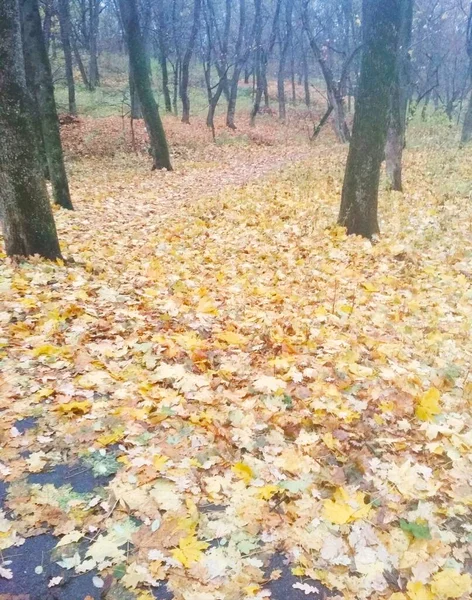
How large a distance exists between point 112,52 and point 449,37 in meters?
29.4

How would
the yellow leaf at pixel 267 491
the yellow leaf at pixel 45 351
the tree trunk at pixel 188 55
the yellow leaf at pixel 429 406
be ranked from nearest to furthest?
1. the yellow leaf at pixel 267 491
2. the yellow leaf at pixel 429 406
3. the yellow leaf at pixel 45 351
4. the tree trunk at pixel 188 55

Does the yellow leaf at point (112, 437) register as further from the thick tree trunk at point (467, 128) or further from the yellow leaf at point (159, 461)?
the thick tree trunk at point (467, 128)

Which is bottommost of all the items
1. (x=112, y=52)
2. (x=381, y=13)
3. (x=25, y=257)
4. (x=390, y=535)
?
(x=390, y=535)

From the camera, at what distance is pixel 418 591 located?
2.36 metres

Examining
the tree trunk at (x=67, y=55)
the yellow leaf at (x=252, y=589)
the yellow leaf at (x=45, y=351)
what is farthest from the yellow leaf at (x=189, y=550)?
the tree trunk at (x=67, y=55)

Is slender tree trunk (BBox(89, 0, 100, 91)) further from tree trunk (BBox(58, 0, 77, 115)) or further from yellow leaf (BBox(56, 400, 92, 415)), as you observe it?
yellow leaf (BBox(56, 400, 92, 415))

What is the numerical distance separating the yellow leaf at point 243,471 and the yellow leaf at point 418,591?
1.03 m

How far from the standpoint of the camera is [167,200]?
1233 centimetres

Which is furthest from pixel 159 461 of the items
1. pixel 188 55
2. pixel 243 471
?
pixel 188 55

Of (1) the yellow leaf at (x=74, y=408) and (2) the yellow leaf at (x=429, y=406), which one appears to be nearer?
(1) the yellow leaf at (x=74, y=408)

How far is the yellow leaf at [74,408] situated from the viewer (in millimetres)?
3502

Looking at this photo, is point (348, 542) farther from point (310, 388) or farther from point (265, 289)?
point (265, 289)

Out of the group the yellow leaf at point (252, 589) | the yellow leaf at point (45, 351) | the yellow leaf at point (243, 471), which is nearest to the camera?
the yellow leaf at point (252, 589)

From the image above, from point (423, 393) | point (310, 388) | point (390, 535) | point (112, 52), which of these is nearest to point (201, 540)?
point (390, 535)
